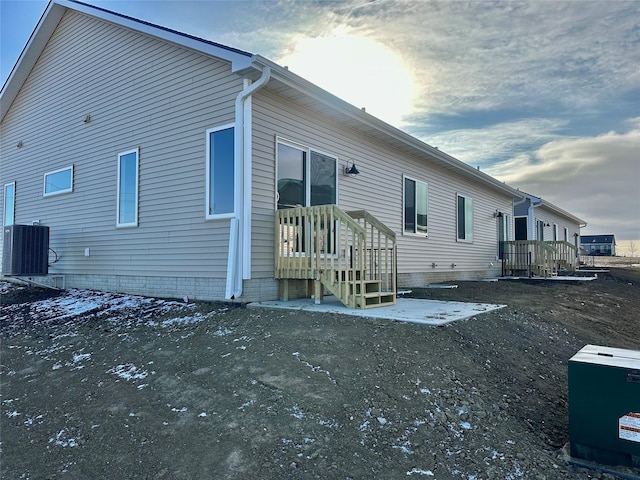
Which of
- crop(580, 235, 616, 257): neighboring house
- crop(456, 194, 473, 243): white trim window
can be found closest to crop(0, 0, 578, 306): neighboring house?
crop(456, 194, 473, 243): white trim window

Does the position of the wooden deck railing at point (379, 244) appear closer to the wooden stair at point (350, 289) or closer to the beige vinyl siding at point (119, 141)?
the wooden stair at point (350, 289)

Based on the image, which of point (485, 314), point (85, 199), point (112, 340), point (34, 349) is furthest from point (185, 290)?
point (485, 314)

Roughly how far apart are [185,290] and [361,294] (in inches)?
118

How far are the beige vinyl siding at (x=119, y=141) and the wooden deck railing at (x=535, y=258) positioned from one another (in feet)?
38.5

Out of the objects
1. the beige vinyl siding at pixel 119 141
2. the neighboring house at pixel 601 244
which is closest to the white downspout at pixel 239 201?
the beige vinyl siding at pixel 119 141

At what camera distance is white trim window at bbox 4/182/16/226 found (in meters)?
11.4

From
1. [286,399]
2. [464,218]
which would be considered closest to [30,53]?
[286,399]

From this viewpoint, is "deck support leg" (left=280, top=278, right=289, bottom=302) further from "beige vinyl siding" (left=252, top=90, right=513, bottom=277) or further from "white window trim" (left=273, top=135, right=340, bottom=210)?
"white window trim" (left=273, top=135, right=340, bottom=210)

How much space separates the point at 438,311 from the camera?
5758 mm

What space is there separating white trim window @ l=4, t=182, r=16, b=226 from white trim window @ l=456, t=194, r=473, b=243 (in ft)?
40.7

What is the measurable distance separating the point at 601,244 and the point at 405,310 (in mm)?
68135

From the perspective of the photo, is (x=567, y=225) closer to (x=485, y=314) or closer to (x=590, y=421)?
(x=485, y=314)

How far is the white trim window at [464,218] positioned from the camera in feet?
42.1

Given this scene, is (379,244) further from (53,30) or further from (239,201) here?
(53,30)
